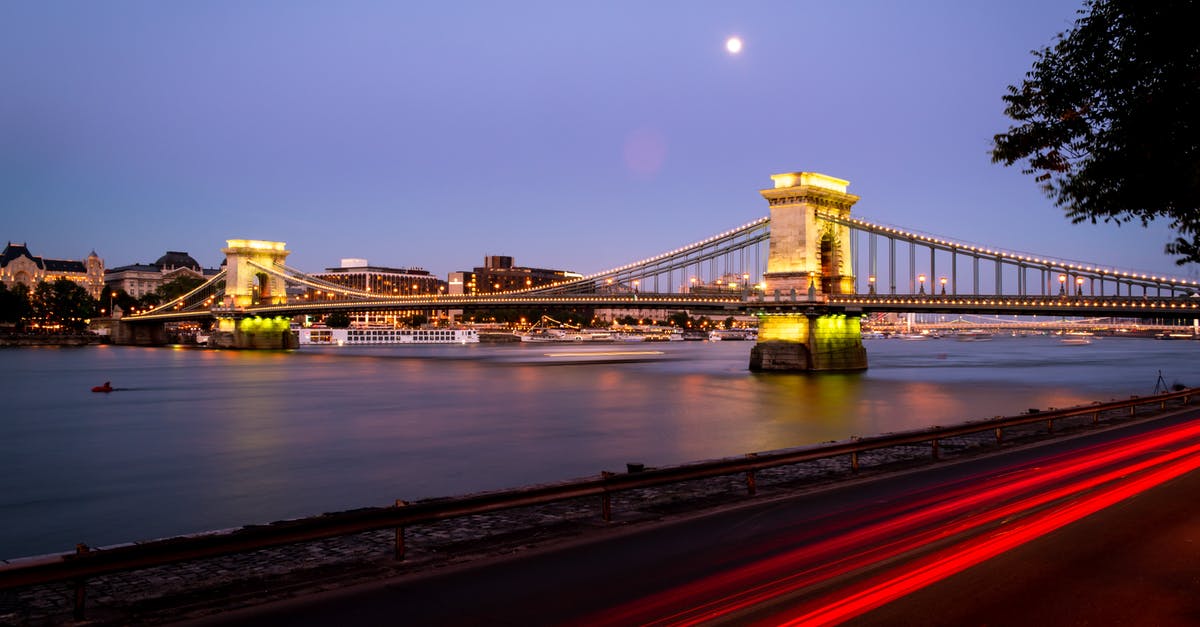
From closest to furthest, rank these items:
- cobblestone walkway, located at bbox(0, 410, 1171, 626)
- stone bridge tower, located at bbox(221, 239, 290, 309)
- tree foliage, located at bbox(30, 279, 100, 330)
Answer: cobblestone walkway, located at bbox(0, 410, 1171, 626)
stone bridge tower, located at bbox(221, 239, 290, 309)
tree foliage, located at bbox(30, 279, 100, 330)

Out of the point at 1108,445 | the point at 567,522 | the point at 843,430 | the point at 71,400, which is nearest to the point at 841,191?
the point at 843,430

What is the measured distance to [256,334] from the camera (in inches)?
5079

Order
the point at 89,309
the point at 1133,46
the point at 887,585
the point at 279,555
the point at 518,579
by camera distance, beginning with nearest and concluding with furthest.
Answer: the point at 887,585
the point at 518,579
the point at 279,555
the point at 1133,46
the point at 89,309

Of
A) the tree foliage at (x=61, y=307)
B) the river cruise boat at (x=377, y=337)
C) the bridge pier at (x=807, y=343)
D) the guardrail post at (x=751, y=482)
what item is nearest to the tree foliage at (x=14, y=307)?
the tree foliage at (x=61, y=307)

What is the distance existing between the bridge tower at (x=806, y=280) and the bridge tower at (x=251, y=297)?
87.9 metres

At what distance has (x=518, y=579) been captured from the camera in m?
8.56

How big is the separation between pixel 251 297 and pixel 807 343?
101m

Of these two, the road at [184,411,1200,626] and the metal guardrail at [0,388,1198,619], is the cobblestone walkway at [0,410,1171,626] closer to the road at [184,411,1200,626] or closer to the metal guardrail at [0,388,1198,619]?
the metal guardrail at [0,388,1198,619]

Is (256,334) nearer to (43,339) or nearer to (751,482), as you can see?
(43,339)

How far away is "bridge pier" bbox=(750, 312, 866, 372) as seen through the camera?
6544cm

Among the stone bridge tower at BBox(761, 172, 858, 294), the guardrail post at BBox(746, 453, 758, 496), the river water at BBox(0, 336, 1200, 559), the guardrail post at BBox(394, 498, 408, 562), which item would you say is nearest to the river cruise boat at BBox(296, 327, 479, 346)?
the river water at BBox(0, 336, 1200, 559)

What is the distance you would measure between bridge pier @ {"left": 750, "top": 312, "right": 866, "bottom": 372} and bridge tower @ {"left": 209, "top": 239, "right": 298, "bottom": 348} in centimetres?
8828

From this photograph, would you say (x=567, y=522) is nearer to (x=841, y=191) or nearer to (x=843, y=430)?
(x=843, y=430)

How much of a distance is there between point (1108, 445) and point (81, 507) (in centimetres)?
2358
